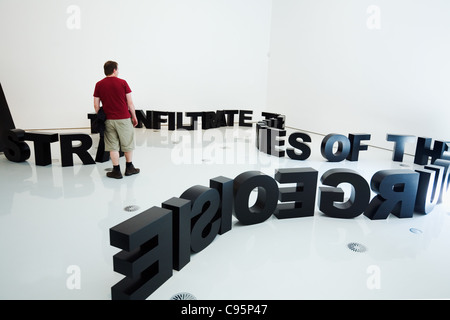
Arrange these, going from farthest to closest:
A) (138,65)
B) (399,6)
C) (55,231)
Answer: (138,65), (399,6), (55,231)

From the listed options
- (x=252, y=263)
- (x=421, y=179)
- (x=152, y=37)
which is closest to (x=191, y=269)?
(x=252, y=263)

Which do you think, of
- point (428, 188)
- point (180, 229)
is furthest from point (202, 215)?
point (428, 188)

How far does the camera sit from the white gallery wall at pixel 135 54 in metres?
6.21

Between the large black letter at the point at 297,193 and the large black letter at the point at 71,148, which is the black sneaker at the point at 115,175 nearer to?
the large black letter at the point at 71,148

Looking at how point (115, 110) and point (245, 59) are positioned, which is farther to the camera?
point (245, 59)

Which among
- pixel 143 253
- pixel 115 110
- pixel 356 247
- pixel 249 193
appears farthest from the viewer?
pixel 115 110

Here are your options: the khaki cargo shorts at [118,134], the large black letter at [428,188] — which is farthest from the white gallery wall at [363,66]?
the khaki cargo shorts at [118,134]

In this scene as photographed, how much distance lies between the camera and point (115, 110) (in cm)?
361

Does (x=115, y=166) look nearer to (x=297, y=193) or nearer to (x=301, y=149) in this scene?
(x=297, y=193)

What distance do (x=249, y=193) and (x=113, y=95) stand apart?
2027mm

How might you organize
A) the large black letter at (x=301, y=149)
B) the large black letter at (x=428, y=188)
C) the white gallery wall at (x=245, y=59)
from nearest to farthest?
the large black letter at (x=428, y=188)
the large black letter at (x=301, y=149)
the white gallery wall at (x=245, y=59)

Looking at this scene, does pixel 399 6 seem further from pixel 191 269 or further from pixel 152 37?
pixel 191 269

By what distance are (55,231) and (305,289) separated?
194cm
